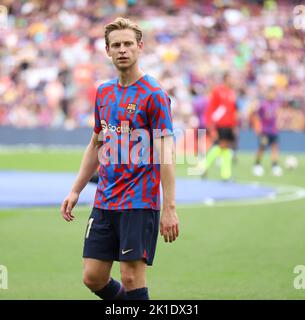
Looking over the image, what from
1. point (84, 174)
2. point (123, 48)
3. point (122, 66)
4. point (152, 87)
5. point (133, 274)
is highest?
point (123, 48)

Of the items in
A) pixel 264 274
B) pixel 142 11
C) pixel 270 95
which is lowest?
pixel 264 274

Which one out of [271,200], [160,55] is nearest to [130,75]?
[271,200]

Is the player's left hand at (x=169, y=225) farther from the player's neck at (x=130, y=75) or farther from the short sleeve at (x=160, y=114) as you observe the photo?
the player's neck at (x=130, y=75)

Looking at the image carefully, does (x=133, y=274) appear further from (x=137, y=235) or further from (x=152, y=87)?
(x=152, y=87)

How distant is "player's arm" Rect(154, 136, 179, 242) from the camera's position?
6098 millimetres

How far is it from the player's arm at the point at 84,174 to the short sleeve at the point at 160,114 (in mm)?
616

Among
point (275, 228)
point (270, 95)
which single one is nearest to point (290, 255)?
point (275, 228)

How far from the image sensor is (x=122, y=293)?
666 centimetres

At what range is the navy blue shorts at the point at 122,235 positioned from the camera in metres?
6.24

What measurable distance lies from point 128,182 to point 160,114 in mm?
515

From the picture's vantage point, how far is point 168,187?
20.2ft

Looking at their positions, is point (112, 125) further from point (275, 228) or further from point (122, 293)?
Answer: point (275, 228)

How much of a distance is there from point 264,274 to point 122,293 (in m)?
3.07

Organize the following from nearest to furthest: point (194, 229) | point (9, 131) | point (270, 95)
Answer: point (194, 229), point (270, 95), point (9, 131)
